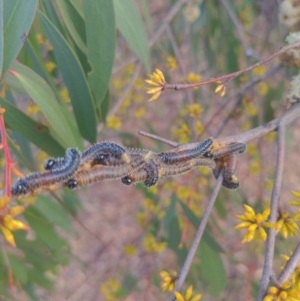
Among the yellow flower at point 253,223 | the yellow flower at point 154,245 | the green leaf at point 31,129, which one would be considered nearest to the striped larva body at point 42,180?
the yellow flower at point 253,223

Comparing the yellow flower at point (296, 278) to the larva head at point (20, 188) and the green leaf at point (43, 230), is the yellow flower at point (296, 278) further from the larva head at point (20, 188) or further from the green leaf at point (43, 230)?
the green leaf at point (43, 230)

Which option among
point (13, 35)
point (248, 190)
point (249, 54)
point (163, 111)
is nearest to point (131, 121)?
point (163, 111)

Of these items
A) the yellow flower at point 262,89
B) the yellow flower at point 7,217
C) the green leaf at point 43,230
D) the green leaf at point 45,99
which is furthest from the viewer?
the yellow flower at point 262,89

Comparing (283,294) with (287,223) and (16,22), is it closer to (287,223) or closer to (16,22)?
(287,223)

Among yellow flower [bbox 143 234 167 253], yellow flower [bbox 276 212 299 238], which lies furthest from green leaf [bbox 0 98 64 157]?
yellow flower [bbox 143 234 167 253]

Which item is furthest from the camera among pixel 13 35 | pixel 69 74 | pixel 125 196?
pixel 125 196

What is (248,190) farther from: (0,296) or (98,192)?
(0,296)
